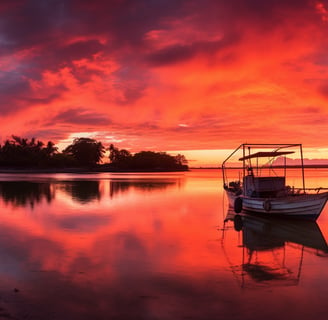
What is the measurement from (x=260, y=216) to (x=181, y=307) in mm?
18030

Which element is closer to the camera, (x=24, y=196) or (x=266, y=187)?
(x=266, y=187)

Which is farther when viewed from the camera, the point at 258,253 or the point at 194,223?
the point at 194,223

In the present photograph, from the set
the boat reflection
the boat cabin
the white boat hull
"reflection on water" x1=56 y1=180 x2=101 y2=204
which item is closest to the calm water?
the boat reflection

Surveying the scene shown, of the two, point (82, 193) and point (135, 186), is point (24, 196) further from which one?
point (135, 186)

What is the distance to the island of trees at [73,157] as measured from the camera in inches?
5748

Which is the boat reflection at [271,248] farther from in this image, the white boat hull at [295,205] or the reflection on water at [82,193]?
the reflection on water at [82,193]

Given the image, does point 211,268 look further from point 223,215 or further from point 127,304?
point 223,215

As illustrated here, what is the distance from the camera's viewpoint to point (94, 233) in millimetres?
19281

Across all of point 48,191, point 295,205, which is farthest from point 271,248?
point 48,191

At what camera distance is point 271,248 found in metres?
16.3

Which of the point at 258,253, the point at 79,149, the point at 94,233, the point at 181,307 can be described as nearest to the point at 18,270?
the point at 181,307

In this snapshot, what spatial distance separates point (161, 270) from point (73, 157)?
520 feet

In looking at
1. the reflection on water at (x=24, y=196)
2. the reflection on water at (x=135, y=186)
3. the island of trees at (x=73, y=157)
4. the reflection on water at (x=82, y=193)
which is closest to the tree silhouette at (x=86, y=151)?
the island of trees at (x=73, y=157)

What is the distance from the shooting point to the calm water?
8742mm
